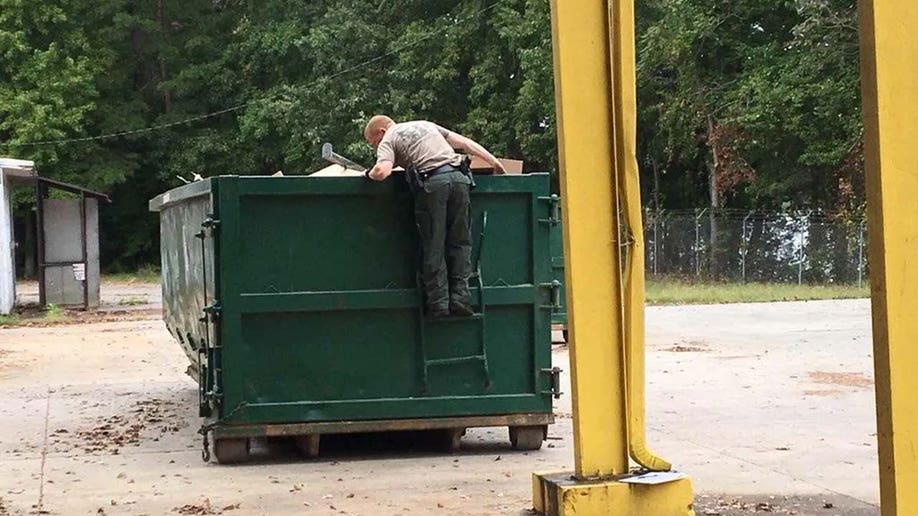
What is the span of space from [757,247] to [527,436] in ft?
89.9

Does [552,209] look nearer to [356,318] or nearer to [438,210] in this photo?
[438,210]

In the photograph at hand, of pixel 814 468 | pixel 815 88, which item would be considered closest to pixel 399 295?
pixel 814 468

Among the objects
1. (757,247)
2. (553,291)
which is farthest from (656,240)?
(553,291)

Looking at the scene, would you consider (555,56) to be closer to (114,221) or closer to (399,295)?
(399,295)

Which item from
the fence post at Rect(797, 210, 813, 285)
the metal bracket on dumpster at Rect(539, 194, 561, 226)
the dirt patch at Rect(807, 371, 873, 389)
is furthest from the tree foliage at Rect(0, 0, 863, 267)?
the metal bracket on dumpster at Rect(539, 194, 561, 226)

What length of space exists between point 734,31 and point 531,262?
2876cm

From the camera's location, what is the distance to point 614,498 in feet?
18.3

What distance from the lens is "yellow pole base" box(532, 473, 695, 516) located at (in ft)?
18.1

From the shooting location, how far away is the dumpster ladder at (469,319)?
7520 millimetres

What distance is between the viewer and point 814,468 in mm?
7133

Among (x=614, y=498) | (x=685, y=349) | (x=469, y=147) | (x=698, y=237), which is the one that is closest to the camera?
(x=614, y=498)

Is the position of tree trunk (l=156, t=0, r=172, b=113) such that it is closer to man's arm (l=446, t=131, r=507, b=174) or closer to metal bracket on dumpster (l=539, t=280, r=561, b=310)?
man's arm (l=446, t=131, r=507, b=174)

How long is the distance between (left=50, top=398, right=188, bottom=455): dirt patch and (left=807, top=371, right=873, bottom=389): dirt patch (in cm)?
598

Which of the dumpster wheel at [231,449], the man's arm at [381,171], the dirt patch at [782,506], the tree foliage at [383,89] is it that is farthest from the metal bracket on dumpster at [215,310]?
the tree foliage at [383,89]
